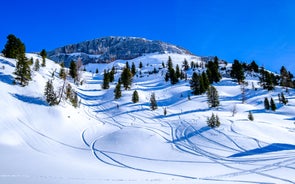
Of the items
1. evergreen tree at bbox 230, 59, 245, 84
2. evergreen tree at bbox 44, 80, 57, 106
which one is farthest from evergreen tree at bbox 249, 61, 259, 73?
evergreen tree at bbox 44, 80, 57, 106

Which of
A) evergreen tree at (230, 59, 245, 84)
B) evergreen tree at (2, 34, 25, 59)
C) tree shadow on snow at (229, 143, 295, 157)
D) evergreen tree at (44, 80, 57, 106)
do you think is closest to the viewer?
tree shadow on snow at (229, 143, 295, 157)

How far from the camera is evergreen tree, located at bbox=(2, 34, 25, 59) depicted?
5734cm

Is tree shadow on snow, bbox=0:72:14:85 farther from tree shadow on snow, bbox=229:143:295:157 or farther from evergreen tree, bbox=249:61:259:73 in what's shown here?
evergreen tree, bbox=249:61:259:73

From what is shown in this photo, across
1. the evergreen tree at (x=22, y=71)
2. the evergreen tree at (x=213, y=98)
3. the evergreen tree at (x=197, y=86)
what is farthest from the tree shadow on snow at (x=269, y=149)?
the evergreen tree at (x=197, y=86)

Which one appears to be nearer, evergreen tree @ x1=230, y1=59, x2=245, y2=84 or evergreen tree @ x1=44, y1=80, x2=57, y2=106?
evergreen tree @ x1=44, y1=80, x2=57, y2=106

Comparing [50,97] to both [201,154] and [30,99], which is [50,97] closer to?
[30,99]

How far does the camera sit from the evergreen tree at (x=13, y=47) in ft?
188

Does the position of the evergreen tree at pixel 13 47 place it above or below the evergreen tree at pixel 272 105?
above

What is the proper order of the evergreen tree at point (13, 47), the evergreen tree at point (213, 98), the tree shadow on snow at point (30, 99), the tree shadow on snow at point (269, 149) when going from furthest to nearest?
the evergreen tree at point (13, 47), the evergreen tree at point (213, 98), the tree shadow on snow at point (30, 99), the tree shadow on snow at point (269, 149)

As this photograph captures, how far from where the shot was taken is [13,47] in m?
58.1

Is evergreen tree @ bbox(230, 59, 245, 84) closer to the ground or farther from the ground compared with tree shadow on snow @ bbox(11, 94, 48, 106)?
farther from the ground

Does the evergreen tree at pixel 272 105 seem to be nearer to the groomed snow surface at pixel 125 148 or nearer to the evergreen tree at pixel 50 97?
the groomed snow surface at pixel 125 148

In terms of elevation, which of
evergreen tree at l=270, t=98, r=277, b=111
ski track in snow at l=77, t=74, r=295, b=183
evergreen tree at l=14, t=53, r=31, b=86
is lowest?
ski track in snow at l=77, t=74, r=295, b=183

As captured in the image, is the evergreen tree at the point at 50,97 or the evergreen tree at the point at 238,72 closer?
the evergreen tree at the point at 50,97
